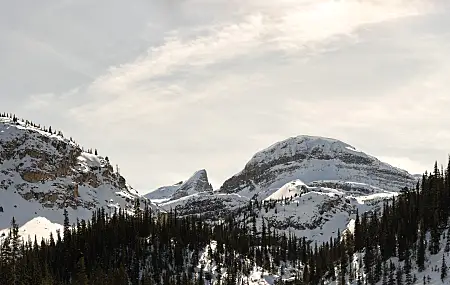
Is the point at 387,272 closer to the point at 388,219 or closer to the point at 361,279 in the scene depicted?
the point at 361,279

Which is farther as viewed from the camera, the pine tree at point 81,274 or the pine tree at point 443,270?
the pine tree at point 81,274

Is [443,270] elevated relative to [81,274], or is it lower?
elevated

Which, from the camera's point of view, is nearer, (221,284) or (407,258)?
(407,258)

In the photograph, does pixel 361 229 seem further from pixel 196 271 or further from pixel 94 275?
pixel 94 275

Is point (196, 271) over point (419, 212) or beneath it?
beneath

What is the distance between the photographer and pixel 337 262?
188500mm

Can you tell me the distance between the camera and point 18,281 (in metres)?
162

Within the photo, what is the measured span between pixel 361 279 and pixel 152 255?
68004 mm

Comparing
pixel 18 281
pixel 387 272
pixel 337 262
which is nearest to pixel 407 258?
pixel 387 272

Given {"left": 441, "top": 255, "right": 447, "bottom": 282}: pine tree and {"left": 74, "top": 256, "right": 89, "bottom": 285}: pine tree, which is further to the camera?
{"left": 74, "top": 256, "right": 89, "bottom": 285}: pine tree

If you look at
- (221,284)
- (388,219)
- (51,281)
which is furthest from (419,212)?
(51,281)

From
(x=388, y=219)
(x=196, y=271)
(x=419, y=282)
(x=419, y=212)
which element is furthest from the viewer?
(x=196, y=271)

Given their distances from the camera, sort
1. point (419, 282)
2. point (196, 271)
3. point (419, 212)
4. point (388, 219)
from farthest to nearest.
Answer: point (196, 271), point (388, 219), point (419, 212), point (419, 282)

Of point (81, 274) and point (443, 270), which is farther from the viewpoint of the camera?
point (81, 274)
